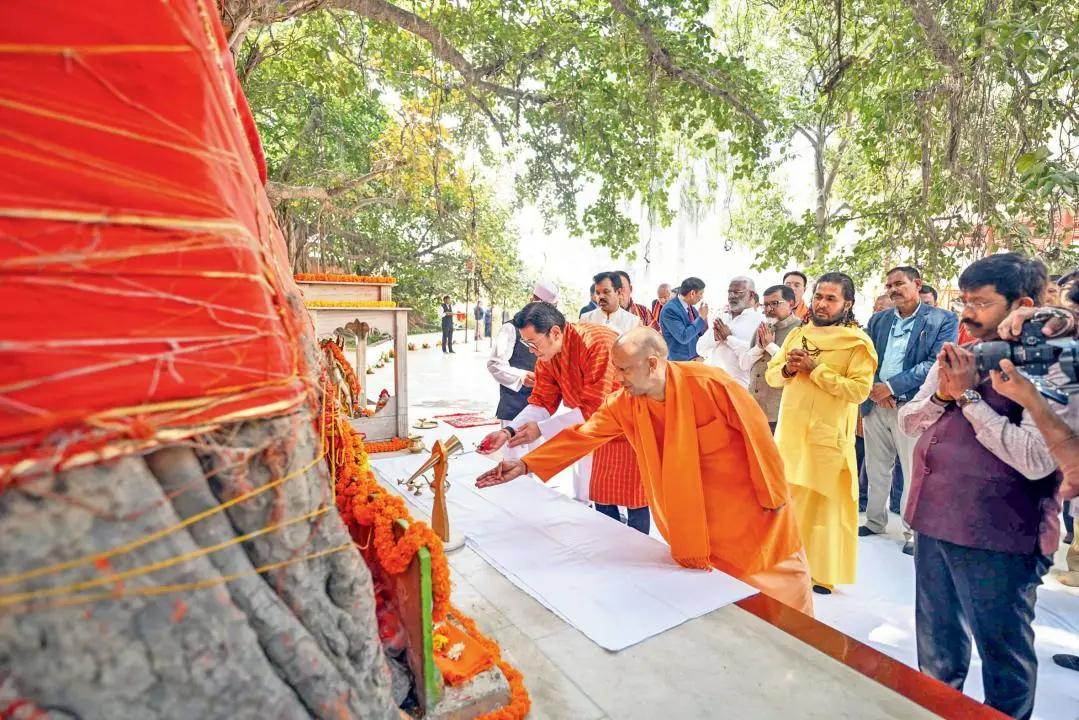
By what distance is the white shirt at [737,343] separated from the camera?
4617 mm

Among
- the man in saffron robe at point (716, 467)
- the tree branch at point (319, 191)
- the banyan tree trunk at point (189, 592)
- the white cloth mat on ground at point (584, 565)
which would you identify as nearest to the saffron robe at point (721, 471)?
the man in saffron robe at point (716, 467)

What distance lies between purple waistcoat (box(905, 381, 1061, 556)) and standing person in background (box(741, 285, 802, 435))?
2113 millimetres

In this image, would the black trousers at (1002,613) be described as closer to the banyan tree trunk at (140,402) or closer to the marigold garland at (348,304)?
the banyan tree trunk at (140,402)

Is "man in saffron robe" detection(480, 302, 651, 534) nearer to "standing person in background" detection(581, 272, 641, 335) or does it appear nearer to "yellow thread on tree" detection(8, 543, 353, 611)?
"standing person in background" detection(581, 272, 641, 335)

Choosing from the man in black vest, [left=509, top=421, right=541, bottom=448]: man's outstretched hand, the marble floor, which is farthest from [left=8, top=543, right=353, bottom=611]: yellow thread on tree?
the man in black vest

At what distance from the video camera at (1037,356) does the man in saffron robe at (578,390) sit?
177 cm

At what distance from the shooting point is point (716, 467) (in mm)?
2275

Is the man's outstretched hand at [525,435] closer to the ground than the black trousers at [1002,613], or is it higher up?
higher up

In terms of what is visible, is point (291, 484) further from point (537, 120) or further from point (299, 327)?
point (537, 120)

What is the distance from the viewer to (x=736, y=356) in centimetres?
465

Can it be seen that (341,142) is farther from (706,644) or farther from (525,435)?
(706,644)

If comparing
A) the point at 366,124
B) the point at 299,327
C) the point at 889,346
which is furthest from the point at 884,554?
the point at 366,124

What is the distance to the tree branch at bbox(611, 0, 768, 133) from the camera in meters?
4.13

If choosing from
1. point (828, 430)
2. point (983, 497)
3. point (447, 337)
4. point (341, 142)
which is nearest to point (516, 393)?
point (828, 430)
